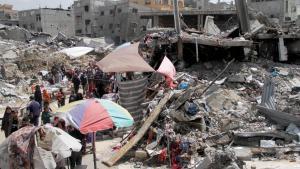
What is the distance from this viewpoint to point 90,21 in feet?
205

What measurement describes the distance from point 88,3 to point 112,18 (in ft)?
14.3

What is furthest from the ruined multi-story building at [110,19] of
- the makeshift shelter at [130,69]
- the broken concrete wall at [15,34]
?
the makeshift shelter at [130,69]

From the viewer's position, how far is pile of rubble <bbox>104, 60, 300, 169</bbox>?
411 inches

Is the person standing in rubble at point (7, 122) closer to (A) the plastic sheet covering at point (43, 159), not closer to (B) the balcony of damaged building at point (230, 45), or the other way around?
(A) the plastic sheet covering at point (43, 159)

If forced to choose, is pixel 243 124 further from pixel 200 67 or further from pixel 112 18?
pixel 112 18

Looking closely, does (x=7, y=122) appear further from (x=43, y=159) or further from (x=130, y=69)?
(x=43, y=159)

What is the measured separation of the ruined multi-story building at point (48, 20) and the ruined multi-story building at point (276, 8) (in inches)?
1027

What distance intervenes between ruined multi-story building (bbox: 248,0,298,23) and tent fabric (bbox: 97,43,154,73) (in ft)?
121

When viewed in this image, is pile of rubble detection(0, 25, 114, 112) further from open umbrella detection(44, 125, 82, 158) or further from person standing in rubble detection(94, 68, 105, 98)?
open umbrella detection(44, 125, 82, 158)

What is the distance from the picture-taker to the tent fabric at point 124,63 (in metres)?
12.6

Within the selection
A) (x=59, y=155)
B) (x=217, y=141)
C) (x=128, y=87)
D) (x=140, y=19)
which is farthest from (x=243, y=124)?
(x=140, y=19)

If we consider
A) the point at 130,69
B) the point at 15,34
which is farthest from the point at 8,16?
the point at 130,69

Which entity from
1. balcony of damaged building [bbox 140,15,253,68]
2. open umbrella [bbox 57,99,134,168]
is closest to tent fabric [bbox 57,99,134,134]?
open umbrella [bbox 57,99,134,168]

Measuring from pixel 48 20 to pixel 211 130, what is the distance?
52.4 metres
